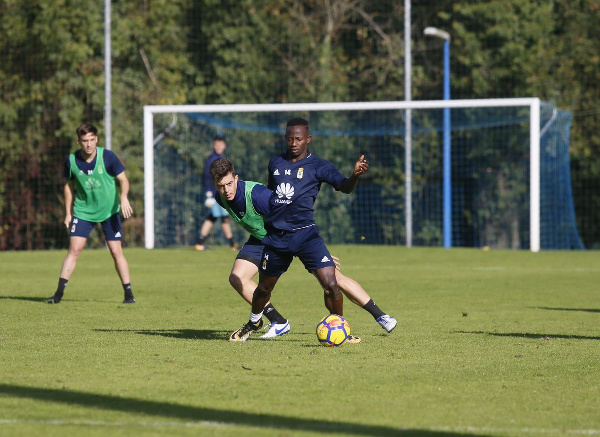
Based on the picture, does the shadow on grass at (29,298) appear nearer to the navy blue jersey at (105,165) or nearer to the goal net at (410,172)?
the navy blue jersey at (105,165)

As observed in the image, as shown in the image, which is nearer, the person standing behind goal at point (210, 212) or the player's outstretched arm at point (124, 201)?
the player's outstretched arm at point (124, 201)

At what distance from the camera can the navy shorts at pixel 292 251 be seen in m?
8.88

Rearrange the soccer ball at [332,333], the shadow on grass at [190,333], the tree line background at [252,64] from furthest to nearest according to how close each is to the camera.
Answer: the tree line background at [252,64] → the shadow on grass at [190,333] → the soccer ball at [332,333]

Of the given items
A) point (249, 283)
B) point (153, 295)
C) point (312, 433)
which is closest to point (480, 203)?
point (153, 295)

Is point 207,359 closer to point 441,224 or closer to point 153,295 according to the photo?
point 153,295

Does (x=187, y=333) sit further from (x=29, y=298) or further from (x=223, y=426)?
(x=223, y=426)

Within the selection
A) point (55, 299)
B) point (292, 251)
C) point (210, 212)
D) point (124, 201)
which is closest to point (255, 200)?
point (292, 251)

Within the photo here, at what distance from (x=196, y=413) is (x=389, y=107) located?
17.8 metres

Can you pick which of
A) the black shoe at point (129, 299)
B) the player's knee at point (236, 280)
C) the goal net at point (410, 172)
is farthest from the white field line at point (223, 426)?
the goal net at point (410, 172)

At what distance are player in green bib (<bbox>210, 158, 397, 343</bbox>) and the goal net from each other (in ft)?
45.6

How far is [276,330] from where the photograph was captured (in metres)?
9.68

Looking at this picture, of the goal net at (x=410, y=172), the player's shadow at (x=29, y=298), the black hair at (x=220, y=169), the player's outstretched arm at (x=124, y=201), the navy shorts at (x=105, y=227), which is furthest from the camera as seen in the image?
the goal net at (x=410, y=172)

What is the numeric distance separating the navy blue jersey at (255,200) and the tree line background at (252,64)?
18.0 meters

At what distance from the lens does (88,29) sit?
1113 inches
